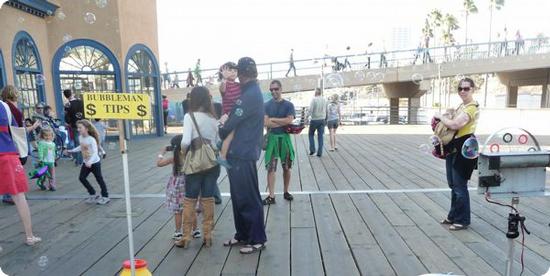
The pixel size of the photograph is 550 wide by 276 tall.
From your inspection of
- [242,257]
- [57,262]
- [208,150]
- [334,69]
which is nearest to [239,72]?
[208,150]

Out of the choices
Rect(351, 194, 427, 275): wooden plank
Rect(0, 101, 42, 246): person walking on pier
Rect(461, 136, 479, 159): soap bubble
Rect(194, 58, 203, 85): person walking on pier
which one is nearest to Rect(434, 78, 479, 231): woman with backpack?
Rect(461, 136, 479, 159): soap bubble

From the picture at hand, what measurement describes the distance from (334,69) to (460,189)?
17.3 metres

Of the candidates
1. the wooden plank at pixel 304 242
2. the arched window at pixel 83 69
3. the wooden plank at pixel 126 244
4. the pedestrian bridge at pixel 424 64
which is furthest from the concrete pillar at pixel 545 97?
the wooden plank at pixel 126 244

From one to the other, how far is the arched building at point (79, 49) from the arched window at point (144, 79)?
1.3 inches

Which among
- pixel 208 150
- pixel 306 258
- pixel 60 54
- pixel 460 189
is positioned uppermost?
pixel 60 54

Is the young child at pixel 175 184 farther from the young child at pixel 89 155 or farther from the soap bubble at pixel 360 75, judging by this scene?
the soap bubble at pixel 360 75

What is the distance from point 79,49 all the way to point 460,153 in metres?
11.4

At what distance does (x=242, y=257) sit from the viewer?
318 cm

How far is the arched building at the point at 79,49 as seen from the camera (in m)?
9.72

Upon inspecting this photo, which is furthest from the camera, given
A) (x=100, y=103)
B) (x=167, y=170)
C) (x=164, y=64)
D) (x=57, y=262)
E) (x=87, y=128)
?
(x=164, y=64)

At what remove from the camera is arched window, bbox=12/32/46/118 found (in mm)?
9070

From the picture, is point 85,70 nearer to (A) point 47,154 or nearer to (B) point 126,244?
(A) point 47,154

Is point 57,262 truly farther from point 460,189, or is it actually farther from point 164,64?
point 164,64

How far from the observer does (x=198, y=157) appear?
126 inches
